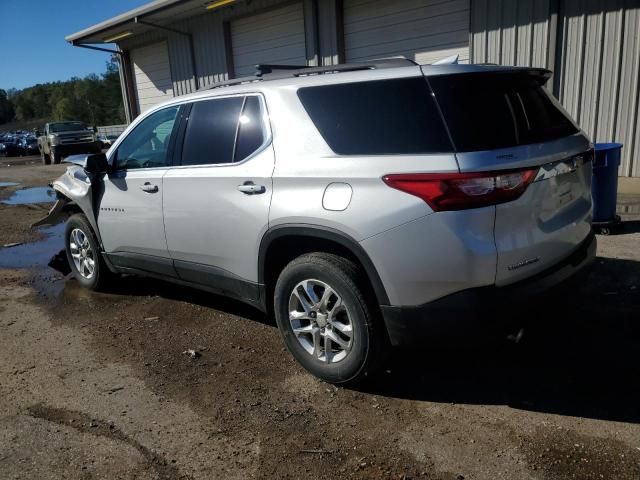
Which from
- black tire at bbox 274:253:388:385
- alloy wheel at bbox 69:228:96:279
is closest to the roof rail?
black tire at bbox 274:253:388:385

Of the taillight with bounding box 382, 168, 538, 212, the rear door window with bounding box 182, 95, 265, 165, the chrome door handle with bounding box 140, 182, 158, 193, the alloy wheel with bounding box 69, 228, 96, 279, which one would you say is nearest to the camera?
the taillight with bounding box 382, 168, 538, 212

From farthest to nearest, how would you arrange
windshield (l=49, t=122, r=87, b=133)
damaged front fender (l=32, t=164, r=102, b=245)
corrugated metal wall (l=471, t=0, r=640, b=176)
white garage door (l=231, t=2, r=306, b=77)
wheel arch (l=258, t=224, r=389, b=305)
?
windshield (l=49, t=122, r=87, b=133)
white garage door (l=231, t=2, r=306, b=77)
corrugated metal wall (l=471, t=0, r=640, b=176)
damaged front fender (l=32, t=164, r=102, b=245)
wheel arch (l=258, t=224, r=389, b=305)

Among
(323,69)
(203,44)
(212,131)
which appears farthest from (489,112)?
(203,44)

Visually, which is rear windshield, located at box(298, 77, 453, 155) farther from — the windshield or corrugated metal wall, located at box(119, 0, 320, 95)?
the windshield

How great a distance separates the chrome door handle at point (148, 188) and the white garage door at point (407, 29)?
24.8 feet

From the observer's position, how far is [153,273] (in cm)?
468

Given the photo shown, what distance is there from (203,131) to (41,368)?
6.81 feet

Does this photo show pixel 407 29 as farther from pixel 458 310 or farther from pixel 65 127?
pixel 65 127

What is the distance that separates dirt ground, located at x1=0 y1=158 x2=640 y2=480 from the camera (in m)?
2.67

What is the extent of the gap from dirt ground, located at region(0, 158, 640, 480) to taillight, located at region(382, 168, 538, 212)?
2.12 feet

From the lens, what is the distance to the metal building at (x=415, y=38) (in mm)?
8422

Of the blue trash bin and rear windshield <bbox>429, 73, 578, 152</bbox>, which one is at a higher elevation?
rear windshield <bbox>429, 73, 578, 152</bbox>

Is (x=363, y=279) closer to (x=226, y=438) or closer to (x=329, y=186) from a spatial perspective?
(x=329, y=186)

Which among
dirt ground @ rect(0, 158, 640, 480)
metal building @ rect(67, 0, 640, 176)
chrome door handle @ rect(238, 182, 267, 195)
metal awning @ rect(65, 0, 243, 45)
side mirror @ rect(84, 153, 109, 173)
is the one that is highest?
metal awning @ rect(65, 0, 243, 45)
